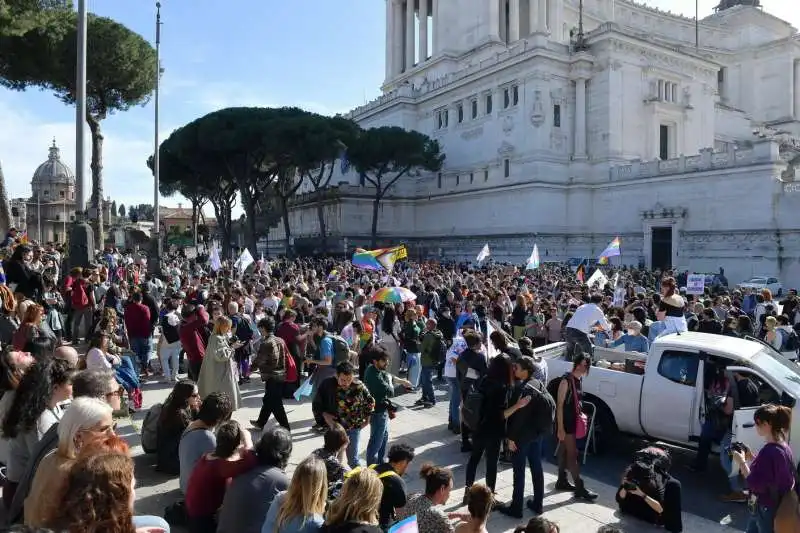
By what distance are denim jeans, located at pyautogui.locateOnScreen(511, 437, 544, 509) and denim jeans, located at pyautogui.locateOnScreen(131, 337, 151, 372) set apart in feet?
25.7

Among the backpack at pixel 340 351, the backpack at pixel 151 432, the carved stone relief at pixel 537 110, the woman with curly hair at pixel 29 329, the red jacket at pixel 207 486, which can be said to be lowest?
the backpack at pixel 151 432

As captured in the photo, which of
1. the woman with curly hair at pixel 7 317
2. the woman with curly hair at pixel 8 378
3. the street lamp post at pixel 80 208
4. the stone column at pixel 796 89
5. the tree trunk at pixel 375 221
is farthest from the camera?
the stone column at pixel 796 89

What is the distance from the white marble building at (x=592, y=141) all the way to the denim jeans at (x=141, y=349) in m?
32.0

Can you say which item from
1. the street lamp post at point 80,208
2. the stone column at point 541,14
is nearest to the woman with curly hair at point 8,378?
the street lamp post at point 80,208

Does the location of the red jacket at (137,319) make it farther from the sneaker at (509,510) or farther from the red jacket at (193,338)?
the sneaker at (509,510)

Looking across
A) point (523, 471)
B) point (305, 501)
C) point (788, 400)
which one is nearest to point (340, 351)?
point (523, 471)

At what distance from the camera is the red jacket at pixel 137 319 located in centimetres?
1084

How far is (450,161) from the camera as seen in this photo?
53000mm

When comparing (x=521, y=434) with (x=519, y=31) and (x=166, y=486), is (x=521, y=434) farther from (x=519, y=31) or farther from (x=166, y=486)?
(x=519, y=31)

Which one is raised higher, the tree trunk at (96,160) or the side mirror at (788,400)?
the tree trunk at (96,160)

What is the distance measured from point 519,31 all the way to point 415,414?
2262 inches

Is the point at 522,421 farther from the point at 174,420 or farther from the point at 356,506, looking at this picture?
the point at 174,420

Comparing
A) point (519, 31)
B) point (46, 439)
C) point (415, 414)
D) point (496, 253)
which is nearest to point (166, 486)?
point (46, 439)

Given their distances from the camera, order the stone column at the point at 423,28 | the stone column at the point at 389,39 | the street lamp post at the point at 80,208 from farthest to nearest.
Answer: the stone column at the point at 389,39
the stone column at the point at 423,28
the street lamp post at the point at 80,208
